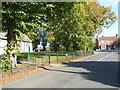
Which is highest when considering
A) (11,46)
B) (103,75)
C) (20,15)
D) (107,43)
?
(107,43)

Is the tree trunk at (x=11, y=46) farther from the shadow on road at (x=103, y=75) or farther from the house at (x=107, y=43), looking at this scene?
the house at (x=107, y=43)

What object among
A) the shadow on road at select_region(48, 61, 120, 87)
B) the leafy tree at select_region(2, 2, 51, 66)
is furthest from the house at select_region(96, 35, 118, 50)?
the leafy tree at select_region(2, 2, 51, 66)

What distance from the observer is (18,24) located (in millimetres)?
9031

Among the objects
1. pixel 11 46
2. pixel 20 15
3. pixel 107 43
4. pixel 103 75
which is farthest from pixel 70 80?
pixel 107 43

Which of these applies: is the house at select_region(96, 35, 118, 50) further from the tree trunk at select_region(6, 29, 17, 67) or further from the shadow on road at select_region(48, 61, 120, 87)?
the tree trunk at select_region(6, 29, 17, 67)

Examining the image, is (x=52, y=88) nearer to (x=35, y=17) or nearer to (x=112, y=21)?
(x=35, y=17)

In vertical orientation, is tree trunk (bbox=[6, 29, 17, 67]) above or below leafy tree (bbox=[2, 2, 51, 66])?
below

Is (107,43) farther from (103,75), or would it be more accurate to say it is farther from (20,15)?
(20,15)

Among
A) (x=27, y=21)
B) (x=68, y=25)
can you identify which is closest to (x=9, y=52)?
(x=27, y=21)

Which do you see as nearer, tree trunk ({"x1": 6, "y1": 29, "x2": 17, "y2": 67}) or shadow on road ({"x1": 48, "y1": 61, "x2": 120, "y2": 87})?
shadow on road ({"x1": 48, "y1": 61, "x2": 120, "y2": 87})

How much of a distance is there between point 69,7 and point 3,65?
651 cm

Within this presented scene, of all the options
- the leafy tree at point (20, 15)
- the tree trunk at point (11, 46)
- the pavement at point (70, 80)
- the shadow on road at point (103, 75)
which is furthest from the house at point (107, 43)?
the leafy tree at point (20, 15)

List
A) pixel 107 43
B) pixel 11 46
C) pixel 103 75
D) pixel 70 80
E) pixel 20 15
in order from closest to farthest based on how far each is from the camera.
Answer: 1. pixel 70 80
2. pixel 20 15
3. pixel 103 75
4. pixel 11 46
5. pixel 107 43

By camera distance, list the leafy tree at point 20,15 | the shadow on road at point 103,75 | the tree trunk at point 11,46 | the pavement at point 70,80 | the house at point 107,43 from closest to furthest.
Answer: the pavement at point 70,80 → the shadow on road at point 103,75 → the leafy tree at point 20,15 → the tree trunk at point 11,46 → the house at point 107,43
